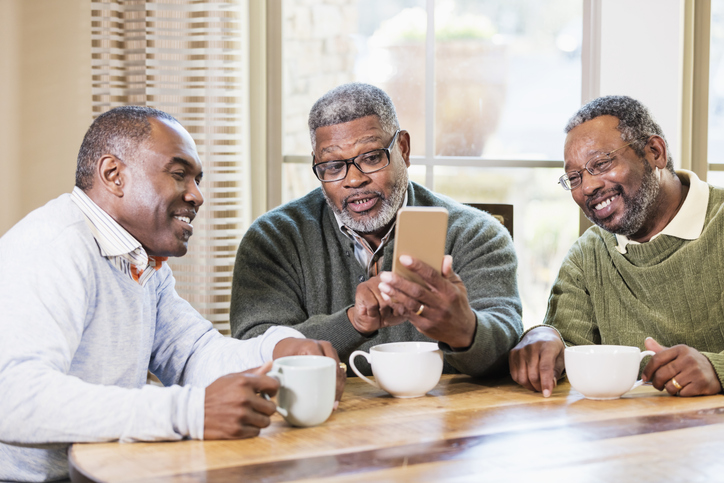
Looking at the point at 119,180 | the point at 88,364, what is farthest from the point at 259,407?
the point at 119,180

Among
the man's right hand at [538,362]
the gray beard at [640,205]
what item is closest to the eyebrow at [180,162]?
the man's right hand at [538,362]

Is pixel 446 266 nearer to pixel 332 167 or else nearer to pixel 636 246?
pixel 332 167

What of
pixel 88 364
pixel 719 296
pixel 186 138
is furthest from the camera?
pixel 719 296

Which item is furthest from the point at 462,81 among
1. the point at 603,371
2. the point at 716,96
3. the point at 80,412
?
the point at 80,412

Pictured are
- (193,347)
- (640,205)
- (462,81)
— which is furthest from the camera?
(462,81)

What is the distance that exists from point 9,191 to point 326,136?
5.06 ft

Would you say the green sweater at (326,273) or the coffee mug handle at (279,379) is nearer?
the coffee mug handle at (279,379)

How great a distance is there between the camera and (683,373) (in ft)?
4.12

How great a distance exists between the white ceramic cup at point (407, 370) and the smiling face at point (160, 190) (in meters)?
0.47

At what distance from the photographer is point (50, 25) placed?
8.76 ft

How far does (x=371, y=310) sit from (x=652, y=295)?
0.75m

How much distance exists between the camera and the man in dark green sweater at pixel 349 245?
1.59 meters

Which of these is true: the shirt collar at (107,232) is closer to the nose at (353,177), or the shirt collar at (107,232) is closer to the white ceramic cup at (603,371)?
the nose at (353,177)

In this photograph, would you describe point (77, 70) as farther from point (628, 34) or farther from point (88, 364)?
point (628, 34)
